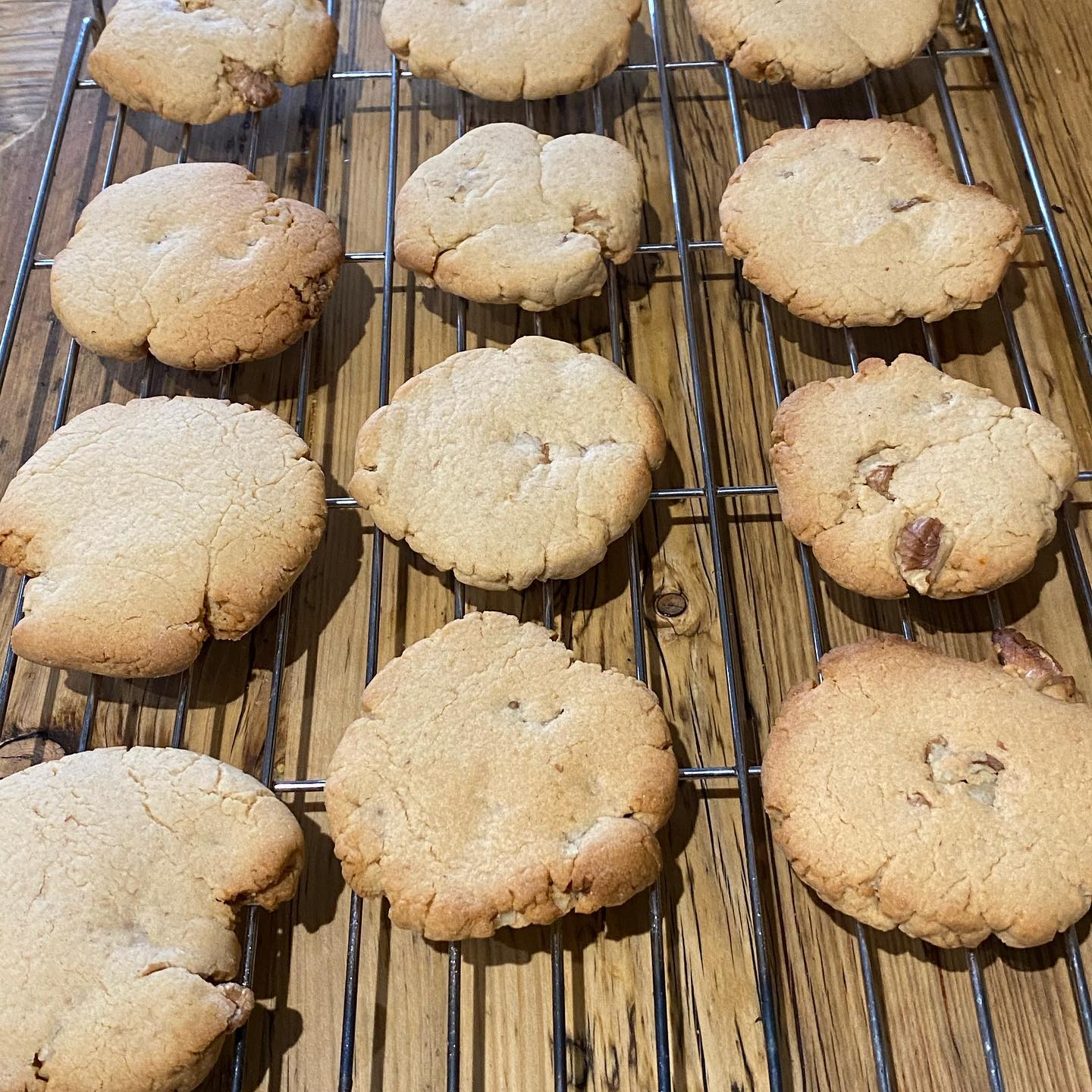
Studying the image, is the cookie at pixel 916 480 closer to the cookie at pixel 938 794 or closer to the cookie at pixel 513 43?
the cookie at pixel 938 794

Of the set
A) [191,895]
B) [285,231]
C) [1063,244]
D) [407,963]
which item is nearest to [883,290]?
[1063,244]

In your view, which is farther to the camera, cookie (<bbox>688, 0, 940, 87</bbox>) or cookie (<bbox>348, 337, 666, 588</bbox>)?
cookie (<bbox>688, 0, 940, 87</bbox>)

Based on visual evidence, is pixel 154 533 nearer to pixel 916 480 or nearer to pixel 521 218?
pixel 521 218

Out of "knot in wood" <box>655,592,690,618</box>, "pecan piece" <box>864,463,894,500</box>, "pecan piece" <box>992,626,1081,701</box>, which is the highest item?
"pecan piece" <box>864,463,894,500</box>

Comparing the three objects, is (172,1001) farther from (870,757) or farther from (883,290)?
(883,290)

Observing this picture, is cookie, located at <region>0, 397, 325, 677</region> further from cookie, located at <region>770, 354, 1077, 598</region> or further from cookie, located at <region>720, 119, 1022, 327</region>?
cookie, located at <region>720, 119, 1022, 327</region>

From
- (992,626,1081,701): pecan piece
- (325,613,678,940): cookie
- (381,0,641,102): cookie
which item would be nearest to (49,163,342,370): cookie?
(381,0,641,102): cookie
